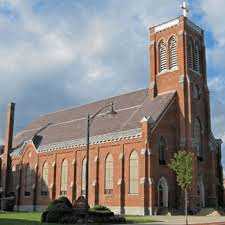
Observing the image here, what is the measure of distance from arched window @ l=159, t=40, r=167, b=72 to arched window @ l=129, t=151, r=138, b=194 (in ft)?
45.5

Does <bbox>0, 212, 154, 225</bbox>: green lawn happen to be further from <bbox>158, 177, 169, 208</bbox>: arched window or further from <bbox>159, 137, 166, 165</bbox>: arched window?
<bbox>159, 137, 166, 165</bbox>: arched window

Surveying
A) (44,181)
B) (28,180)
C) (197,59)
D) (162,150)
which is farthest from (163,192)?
(28,180)

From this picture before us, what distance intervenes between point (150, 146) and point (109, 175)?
7867 millimetres

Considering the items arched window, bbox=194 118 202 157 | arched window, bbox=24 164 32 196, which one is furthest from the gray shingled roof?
arched window, bbox=194 118 202 157

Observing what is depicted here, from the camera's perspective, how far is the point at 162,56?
58781 mm

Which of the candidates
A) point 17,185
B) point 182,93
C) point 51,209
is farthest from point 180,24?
point 17,185

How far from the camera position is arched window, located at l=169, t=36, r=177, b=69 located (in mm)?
56781

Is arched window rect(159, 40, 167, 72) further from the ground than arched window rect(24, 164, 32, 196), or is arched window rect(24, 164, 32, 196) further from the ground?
arched window rect(159, 40, 167, 72)

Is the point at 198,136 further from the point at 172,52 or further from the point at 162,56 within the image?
the point at 162,56

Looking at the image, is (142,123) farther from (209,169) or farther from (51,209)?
(51,209)

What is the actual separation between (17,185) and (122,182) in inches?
992

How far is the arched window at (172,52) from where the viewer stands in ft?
186

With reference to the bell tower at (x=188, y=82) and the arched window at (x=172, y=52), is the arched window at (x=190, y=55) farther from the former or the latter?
the arched window at (x=172, y=52)

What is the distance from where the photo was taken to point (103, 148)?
55812 mm
